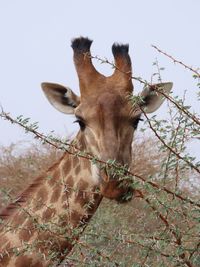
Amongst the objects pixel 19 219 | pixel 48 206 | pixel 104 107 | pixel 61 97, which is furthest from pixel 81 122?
pixel 19 219

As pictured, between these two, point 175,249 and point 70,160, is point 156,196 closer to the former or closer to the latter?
point 175,249

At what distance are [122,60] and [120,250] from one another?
209 centimetres

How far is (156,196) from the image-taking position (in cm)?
214

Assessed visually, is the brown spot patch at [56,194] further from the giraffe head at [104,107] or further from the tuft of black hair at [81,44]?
the tuft of black hair at [81,44]

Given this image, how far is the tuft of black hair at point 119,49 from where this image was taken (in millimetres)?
4613

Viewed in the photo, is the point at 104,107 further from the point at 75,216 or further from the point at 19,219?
the point at 19,219

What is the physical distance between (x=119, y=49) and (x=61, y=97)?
22.1 inches

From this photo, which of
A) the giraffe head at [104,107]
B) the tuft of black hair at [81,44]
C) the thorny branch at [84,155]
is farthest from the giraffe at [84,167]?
the thorny branch at [84,155]

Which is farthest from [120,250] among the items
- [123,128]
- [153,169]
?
[153,169]

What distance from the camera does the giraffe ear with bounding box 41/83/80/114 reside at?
438cm

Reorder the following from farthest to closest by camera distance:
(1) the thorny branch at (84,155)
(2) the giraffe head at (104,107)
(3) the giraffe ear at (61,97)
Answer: (3) the giraffe ear at (61,97) → (2) the giraffe head at (104,107) → (1) the thorny branch at (84,155)

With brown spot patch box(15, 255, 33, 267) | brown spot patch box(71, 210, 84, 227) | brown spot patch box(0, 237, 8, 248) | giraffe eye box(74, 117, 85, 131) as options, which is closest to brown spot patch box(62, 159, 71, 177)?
giraffe eye box(74, 117, 85, 131)

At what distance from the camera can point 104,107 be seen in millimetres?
3973

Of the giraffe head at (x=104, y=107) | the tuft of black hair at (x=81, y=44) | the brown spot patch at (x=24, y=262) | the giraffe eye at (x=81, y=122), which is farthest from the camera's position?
the tuft of black hair at (x=81, y=44)
